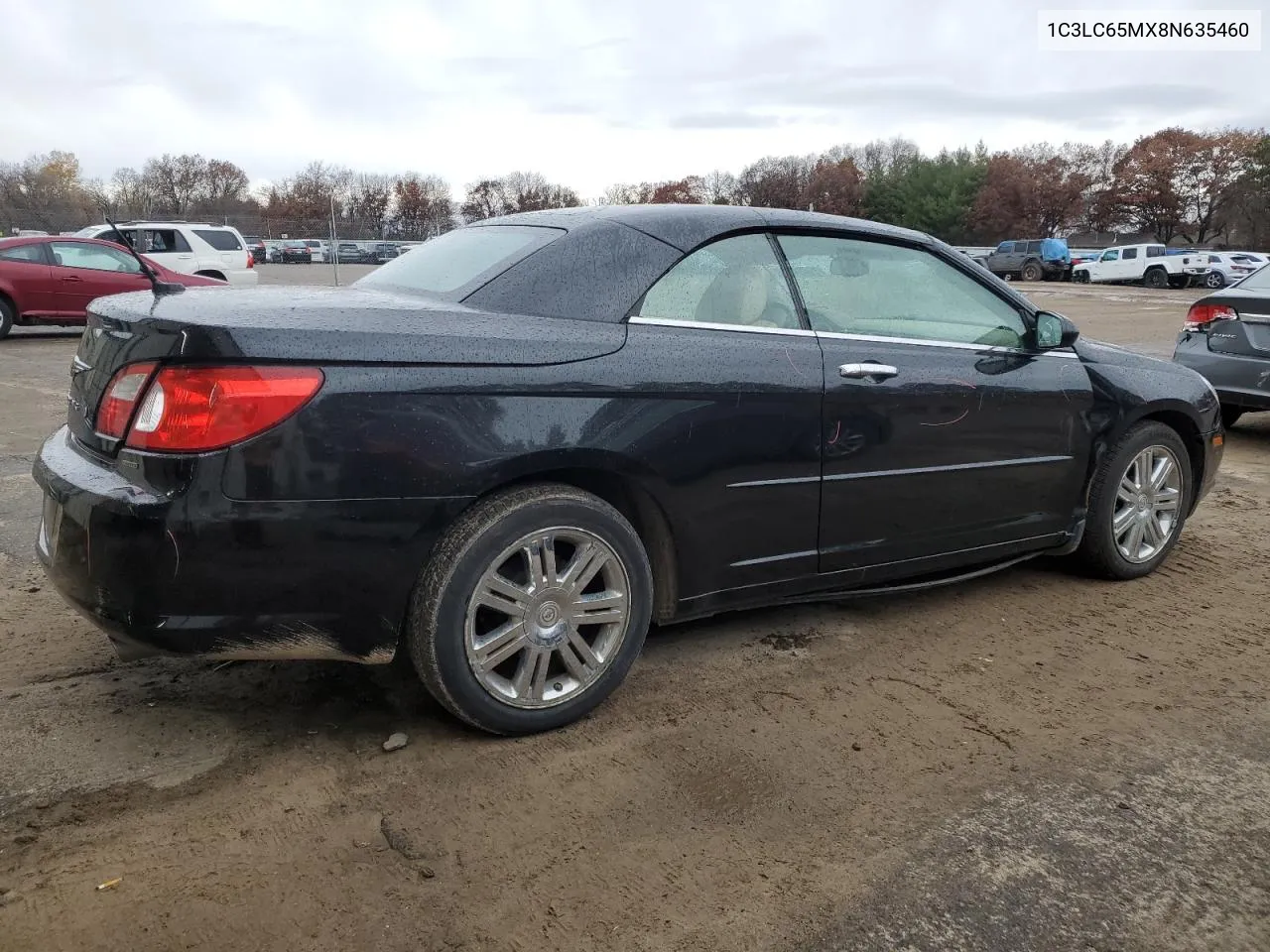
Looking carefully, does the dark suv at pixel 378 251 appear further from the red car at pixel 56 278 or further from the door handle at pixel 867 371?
the door handle at pixel 867 371

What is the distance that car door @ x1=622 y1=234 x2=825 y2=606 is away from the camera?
3041 mm

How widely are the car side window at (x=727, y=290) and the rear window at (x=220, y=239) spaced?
18.2 meters

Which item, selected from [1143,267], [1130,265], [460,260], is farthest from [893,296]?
[1130,265]

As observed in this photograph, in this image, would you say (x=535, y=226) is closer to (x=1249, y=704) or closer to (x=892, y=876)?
(x=892, y=876)

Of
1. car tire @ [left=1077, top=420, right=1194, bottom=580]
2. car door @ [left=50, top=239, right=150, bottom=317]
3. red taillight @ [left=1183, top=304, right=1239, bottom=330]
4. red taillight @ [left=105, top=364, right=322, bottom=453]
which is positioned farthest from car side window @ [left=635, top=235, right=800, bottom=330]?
car door @ [left=50, top=239, right=150, bottom=317]

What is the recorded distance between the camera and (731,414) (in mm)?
3131

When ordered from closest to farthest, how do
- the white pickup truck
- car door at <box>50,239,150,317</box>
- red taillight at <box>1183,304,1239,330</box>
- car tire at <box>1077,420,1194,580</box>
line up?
car tire at <box>1077,420,1194,580</box> < red taillight at <box>1183,304,1239,330</box> < car door at <box>50,239,150,317</box> < the white pickup truck

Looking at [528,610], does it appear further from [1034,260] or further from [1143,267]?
[1034,260]

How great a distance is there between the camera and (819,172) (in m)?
80.1

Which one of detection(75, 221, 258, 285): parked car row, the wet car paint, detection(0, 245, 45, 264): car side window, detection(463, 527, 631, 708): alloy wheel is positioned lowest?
detection(463, 527, 631, 708): alloy wheel

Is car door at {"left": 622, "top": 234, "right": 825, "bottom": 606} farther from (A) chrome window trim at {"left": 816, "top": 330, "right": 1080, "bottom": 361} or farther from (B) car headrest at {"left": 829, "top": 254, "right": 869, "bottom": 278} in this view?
(B) car headrest at {"left": 829, "top": 254, "right": 869, "bottom": 278}

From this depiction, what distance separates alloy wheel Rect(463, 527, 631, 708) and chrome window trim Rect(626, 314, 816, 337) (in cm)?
69

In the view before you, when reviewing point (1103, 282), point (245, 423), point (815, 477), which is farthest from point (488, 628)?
point (1103, 282)

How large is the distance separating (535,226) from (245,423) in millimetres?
1370
